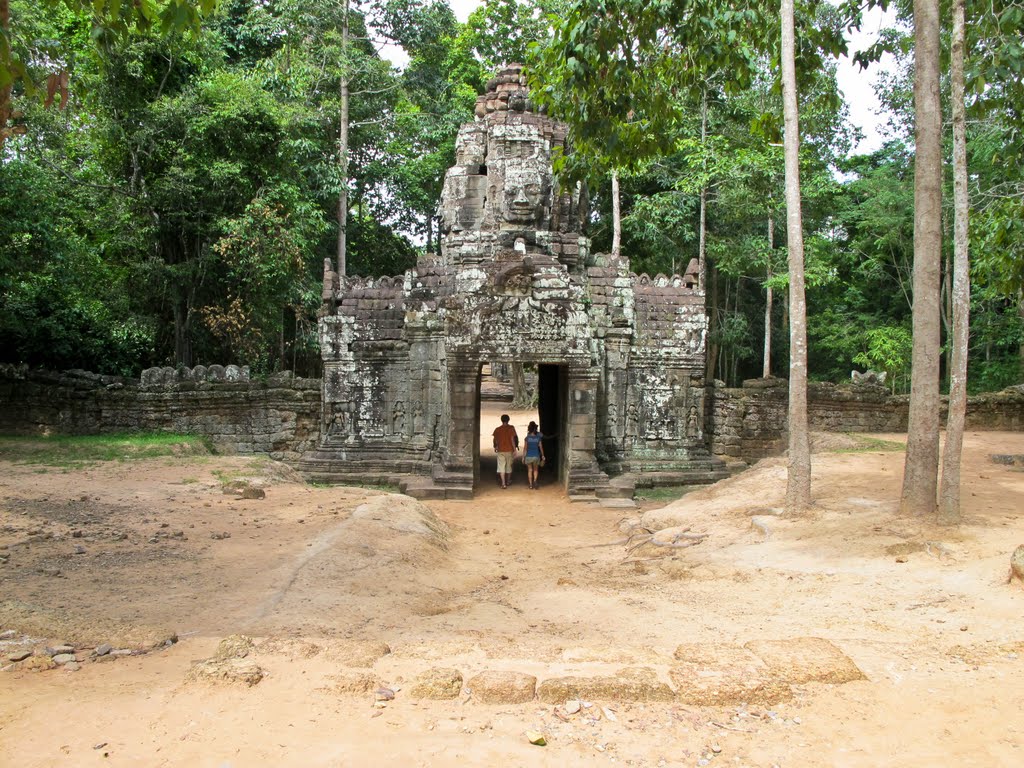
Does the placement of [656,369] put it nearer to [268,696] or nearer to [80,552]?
[80,552]

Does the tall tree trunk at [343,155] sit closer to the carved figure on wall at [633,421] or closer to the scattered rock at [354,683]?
the carved figure on wall at [633,421]

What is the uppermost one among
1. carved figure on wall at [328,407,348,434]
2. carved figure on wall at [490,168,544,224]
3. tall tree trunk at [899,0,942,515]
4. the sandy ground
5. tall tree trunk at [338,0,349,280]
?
tall tree trunk at [338,0,349,280]

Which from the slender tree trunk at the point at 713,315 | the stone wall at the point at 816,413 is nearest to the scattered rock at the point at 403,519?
the stone wall at the point at 816,413

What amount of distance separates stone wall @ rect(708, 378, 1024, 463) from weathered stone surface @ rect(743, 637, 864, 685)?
11.4m

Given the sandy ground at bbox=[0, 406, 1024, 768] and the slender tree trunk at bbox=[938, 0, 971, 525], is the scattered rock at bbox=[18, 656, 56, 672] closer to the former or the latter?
the sandy ground at bbox=[0, 406, 1024, 768]

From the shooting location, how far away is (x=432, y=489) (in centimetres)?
1213

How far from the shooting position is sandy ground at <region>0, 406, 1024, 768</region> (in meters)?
3.47

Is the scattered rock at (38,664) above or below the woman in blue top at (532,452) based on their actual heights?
below

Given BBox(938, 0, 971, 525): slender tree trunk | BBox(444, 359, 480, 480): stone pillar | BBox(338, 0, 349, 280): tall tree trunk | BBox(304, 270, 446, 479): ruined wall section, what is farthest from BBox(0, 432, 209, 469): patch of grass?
BBox(938, 0, 971, 525): slender tree trunk

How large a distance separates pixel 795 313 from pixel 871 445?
7312mm

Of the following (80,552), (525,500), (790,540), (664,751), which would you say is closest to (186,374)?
(525,500)

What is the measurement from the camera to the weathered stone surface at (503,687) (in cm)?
390

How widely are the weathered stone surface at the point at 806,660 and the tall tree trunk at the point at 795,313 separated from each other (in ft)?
13.6

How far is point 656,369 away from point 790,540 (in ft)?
21.0
